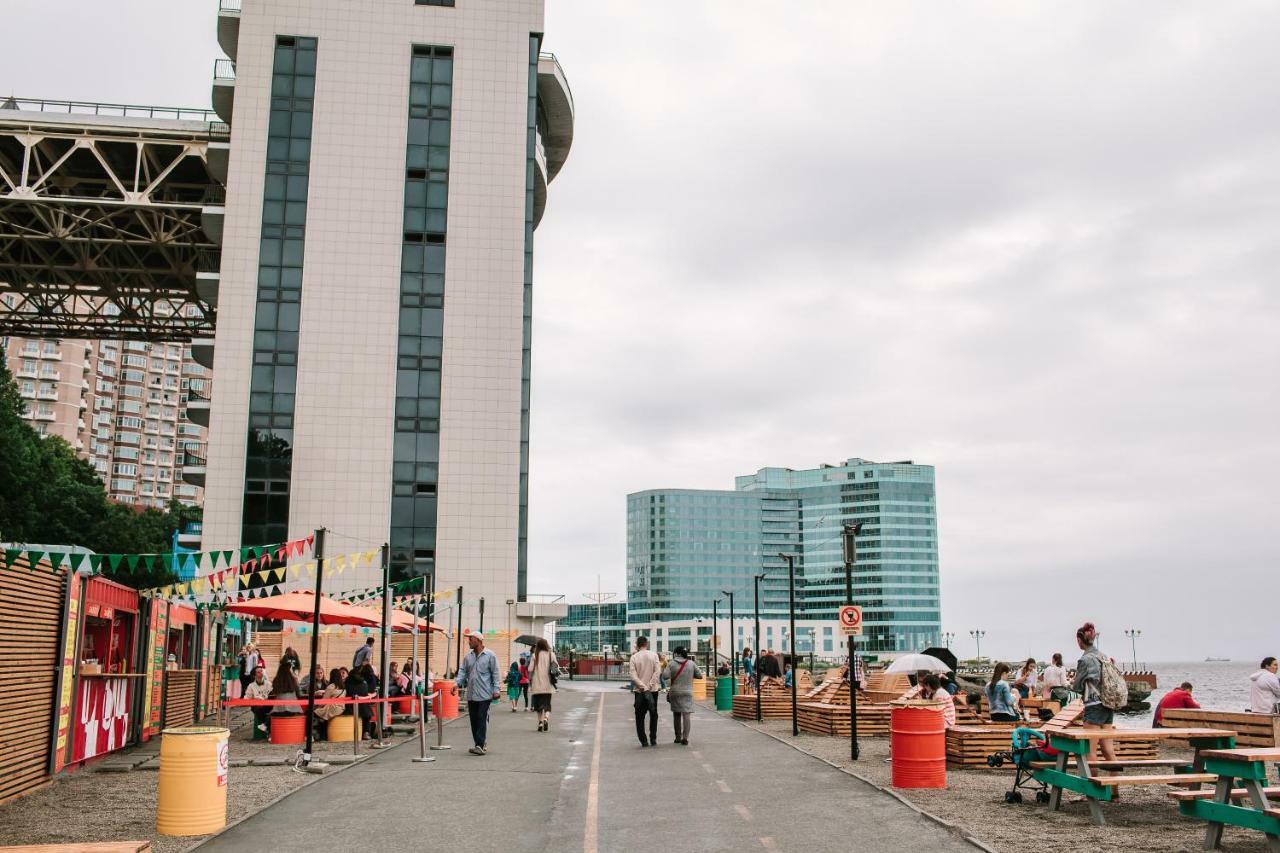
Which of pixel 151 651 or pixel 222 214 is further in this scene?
pixel 222 214

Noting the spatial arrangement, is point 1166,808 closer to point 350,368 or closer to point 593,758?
point 593,758

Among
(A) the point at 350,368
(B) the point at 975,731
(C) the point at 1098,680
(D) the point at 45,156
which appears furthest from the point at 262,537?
(C) the point at 1098,680

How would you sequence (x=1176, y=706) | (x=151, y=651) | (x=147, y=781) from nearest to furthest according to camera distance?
(x=147, y=781) < (x=1176, y=706) < (x=151, y=651)

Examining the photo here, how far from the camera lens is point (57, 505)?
66.5m

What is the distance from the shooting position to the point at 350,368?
5266 cm

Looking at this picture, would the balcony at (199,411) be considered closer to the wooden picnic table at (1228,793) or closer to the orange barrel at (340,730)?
the orange barrel at (340,730)

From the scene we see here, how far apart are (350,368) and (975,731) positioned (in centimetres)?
4034

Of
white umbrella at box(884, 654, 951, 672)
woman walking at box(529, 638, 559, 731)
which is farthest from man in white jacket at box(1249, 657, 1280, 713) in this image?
woman walking at box(529, 638, 559, 731)

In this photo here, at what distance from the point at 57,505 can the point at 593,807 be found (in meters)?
63.0

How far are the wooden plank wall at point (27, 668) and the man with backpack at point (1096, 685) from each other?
1277cm

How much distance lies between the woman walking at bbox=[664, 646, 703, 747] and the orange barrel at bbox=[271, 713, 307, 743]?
729cm

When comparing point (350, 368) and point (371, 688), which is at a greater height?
point (350, 368)

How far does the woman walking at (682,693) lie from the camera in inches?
838

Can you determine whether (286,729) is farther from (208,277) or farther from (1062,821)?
(208,277)
